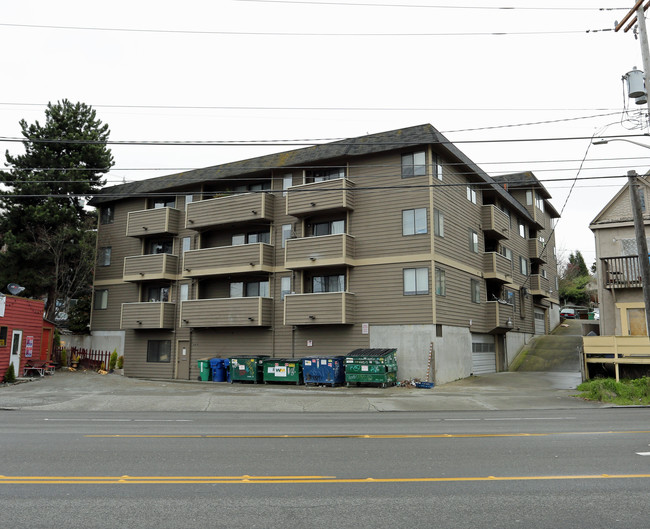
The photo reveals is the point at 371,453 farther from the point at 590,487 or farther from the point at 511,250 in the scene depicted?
the point at 511,250

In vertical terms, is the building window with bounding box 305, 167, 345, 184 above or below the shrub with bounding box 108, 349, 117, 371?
above

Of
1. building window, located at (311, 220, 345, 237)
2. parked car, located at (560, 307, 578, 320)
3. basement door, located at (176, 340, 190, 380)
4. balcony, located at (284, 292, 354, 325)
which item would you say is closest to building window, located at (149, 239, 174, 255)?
basement door, located at (176, 340, 190, 380)

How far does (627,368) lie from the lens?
21828 millimetres

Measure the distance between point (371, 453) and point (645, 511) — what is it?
4.04m

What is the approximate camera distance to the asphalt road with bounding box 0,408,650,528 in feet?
17.9

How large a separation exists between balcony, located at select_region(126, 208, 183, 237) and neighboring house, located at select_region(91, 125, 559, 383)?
76 millimetres

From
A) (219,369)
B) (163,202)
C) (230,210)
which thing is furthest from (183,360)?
(163,202)

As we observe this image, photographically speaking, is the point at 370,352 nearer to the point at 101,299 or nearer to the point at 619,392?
the point at 619,392

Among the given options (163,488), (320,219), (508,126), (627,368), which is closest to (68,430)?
(163,488)

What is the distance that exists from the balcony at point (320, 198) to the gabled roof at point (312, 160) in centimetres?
152

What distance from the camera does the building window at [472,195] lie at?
29391 millimetres

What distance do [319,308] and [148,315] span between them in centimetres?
1109

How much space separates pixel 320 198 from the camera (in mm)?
25844

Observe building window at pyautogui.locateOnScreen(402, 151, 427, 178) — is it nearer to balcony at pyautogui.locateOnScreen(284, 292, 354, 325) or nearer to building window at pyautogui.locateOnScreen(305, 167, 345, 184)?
building window at pyautogui.locateOnScreen(305, 167, 345, 184)
